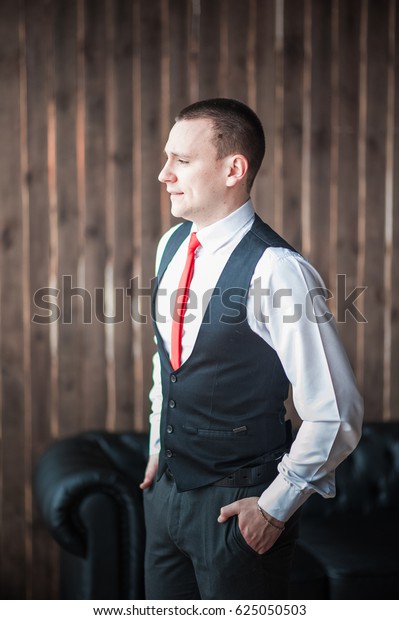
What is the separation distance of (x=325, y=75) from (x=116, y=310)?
1.27 meters

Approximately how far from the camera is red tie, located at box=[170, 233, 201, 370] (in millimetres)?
1485

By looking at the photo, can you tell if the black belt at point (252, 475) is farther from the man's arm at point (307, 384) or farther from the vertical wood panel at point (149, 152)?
the vertical wood panel at point (149, 152)

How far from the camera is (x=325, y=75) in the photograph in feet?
10.1

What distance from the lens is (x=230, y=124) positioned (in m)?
1.42

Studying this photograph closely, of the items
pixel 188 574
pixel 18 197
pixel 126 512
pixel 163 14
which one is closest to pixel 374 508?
pixel 126 512

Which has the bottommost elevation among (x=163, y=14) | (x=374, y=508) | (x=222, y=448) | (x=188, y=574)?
(x=374, y=508)

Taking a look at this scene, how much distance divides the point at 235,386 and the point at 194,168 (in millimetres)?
413

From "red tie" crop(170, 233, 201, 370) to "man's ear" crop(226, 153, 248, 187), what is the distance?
0.50 ft

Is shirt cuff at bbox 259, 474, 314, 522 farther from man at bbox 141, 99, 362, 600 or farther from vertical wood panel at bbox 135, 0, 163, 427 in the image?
vertical wood panel at bbox 135, 0, 163, 427

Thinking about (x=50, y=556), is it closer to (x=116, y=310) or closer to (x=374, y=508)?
(x=116, y=310)

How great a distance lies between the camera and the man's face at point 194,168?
142cm

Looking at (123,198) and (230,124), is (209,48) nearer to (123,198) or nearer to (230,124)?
(123,198)

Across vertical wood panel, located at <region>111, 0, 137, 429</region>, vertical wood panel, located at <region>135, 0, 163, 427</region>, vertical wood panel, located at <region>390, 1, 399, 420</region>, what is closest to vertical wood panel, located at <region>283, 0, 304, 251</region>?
vertical wood panel, located at <region>390, 1, 399, 420</region>

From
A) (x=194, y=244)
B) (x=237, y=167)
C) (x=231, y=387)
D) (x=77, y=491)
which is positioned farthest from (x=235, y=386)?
(x=77, y=491)
